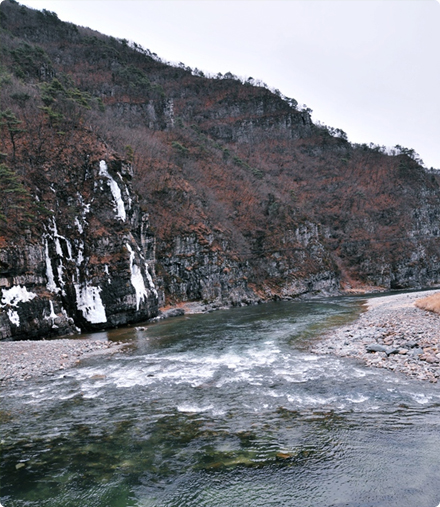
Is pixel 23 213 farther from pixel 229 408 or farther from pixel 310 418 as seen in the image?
pixel 310 418

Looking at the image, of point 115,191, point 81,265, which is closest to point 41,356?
point 81,265

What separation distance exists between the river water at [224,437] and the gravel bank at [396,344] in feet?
3.25

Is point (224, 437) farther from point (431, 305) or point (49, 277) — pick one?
point (49, 277)

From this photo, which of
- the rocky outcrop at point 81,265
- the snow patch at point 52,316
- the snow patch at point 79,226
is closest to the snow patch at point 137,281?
the rocky outcrop at point 81,265

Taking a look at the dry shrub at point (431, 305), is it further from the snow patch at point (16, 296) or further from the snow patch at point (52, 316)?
the snow patch at point (16, 296)

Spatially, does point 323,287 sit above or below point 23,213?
below

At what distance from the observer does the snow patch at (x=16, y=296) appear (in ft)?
74.1

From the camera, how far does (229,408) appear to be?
10078 millimetres

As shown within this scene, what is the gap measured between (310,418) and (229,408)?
96.9 inches

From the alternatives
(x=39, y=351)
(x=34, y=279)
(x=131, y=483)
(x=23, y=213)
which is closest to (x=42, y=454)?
(x=131, y=483)

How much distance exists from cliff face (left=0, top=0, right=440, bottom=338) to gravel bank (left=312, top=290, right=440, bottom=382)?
2003 centimetres

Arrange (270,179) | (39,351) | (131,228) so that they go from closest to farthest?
(39,351) → (131,228) → (270,179)

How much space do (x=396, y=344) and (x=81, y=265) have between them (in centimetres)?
2577

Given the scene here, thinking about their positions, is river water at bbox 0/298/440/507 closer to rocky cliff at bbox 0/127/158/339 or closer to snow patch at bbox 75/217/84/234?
rocky cliff at bbox 0/127/158/339
